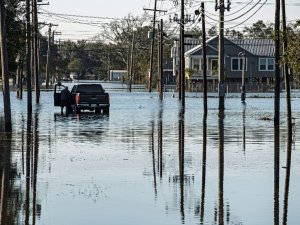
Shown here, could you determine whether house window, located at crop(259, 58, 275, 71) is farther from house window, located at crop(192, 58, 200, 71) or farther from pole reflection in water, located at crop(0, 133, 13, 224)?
pole reflection in water, located at crop(0, 133, 13, 224)

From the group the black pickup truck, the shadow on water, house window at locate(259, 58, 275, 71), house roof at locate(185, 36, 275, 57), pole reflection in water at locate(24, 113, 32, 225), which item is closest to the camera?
the shadow on water

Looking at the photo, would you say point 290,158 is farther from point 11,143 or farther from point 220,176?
point 11,143

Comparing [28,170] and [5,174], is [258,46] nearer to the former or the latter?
[28,170]

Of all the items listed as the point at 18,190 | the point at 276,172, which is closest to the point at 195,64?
the point at 276,172

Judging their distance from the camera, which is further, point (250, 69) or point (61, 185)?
point (250, 69)

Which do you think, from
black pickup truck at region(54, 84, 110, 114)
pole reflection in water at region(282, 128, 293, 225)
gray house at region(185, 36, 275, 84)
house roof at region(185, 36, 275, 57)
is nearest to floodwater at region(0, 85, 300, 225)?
pole reflection in water at region(282, 128, 293, 225)

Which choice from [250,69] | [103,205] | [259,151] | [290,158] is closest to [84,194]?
[103,205]

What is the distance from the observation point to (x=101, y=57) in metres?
196

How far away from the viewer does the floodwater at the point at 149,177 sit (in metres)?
12.7

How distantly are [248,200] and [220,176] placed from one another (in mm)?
3337

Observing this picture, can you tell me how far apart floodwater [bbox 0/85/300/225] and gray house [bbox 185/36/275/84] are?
8310cm

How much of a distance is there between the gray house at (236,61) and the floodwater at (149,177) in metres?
83.1

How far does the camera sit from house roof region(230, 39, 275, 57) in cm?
11862

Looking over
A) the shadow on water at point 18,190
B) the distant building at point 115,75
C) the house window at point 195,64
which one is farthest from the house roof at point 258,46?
the shadow on water at point 18,190
